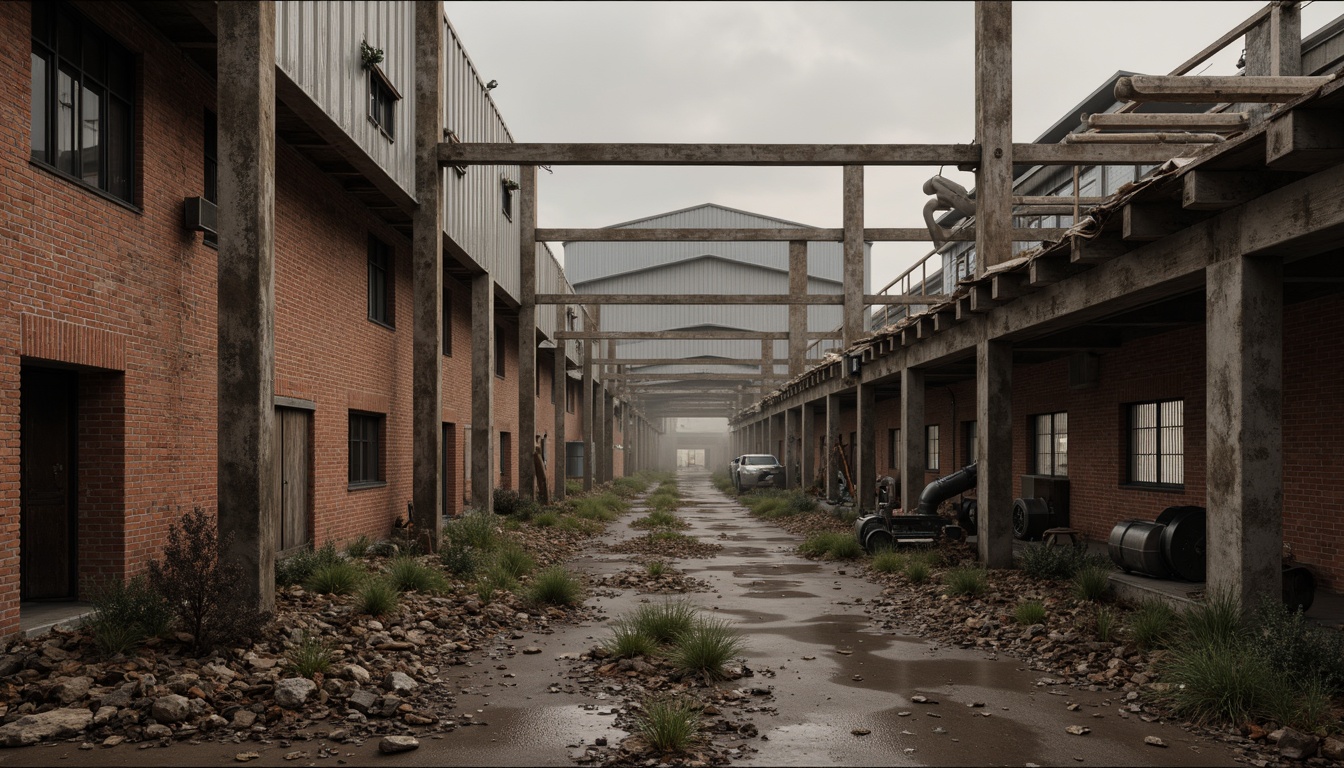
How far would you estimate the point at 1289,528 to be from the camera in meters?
11.4

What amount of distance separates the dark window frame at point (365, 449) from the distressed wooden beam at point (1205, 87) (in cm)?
1176

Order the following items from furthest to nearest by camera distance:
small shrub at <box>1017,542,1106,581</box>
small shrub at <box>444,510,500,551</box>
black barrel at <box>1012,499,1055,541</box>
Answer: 1. black barrel at <box>1012,499,1055,541</box>
2. small shrub at <box>444,510,500,551</box>
3. small shrub at <box>1017,542,1106,581</box>

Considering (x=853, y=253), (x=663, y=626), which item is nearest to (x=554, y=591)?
(x=663, y=626)

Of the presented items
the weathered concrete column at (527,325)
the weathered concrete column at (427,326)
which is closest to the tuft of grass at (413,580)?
the weathered concrete column at (427,326)

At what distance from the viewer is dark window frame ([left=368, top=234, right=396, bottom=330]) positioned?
16578mm

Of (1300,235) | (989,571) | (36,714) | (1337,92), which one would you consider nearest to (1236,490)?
(1300,235)

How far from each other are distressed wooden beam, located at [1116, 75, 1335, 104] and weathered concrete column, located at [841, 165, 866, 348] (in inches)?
548

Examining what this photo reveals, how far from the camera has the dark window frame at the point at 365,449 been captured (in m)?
15.7

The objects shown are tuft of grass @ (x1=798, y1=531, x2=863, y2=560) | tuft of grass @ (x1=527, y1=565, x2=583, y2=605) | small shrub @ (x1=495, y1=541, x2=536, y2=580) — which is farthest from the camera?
tuft of grass @ (x1=798, y1=531, x2=863, y2=560)

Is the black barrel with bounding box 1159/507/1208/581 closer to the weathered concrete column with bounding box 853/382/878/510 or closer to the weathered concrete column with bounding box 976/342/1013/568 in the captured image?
the weathered concrete column with bounding box 976/342/1013/568

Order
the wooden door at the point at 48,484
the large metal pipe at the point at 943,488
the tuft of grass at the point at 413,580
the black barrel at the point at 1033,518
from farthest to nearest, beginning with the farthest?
the black barrel at the point at 1033,518
the large metal pipe at the point at 943,488
the tuft of grass at the point at 413,580
the wooden door at the point at 48,484

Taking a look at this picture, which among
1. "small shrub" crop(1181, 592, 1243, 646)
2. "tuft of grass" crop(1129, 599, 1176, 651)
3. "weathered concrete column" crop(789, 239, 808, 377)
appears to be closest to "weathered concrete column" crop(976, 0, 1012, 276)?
"tuft of grass" crop(1129, 599, 1176, 651)

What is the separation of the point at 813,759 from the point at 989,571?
303 inches

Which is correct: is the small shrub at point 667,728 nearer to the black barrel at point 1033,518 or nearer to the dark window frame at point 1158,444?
the dark window frame at point 1158,444
